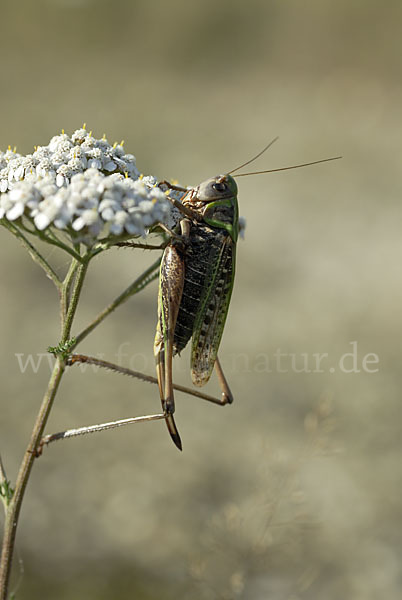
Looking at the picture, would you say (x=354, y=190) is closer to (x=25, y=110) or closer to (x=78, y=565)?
(x=25, y=110)

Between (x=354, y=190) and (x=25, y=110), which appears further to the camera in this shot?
(x=25, y=110)

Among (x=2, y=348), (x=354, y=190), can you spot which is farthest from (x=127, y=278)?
(x=354, y=190)

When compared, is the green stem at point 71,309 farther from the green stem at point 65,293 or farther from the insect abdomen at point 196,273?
the insect abdomen at point 196,273

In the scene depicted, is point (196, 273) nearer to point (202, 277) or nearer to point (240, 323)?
point (202, 277)

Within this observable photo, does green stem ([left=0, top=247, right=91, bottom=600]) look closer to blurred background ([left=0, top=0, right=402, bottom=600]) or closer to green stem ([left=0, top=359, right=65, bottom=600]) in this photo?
green stem ([left=0, top=359, right=65, bottom=600])

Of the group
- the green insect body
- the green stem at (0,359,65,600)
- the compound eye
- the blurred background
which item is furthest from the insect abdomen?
the blurred background

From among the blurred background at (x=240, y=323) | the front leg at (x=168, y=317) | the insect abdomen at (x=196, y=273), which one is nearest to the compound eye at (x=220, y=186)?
the insect abdomen at (x=196, y=273)
